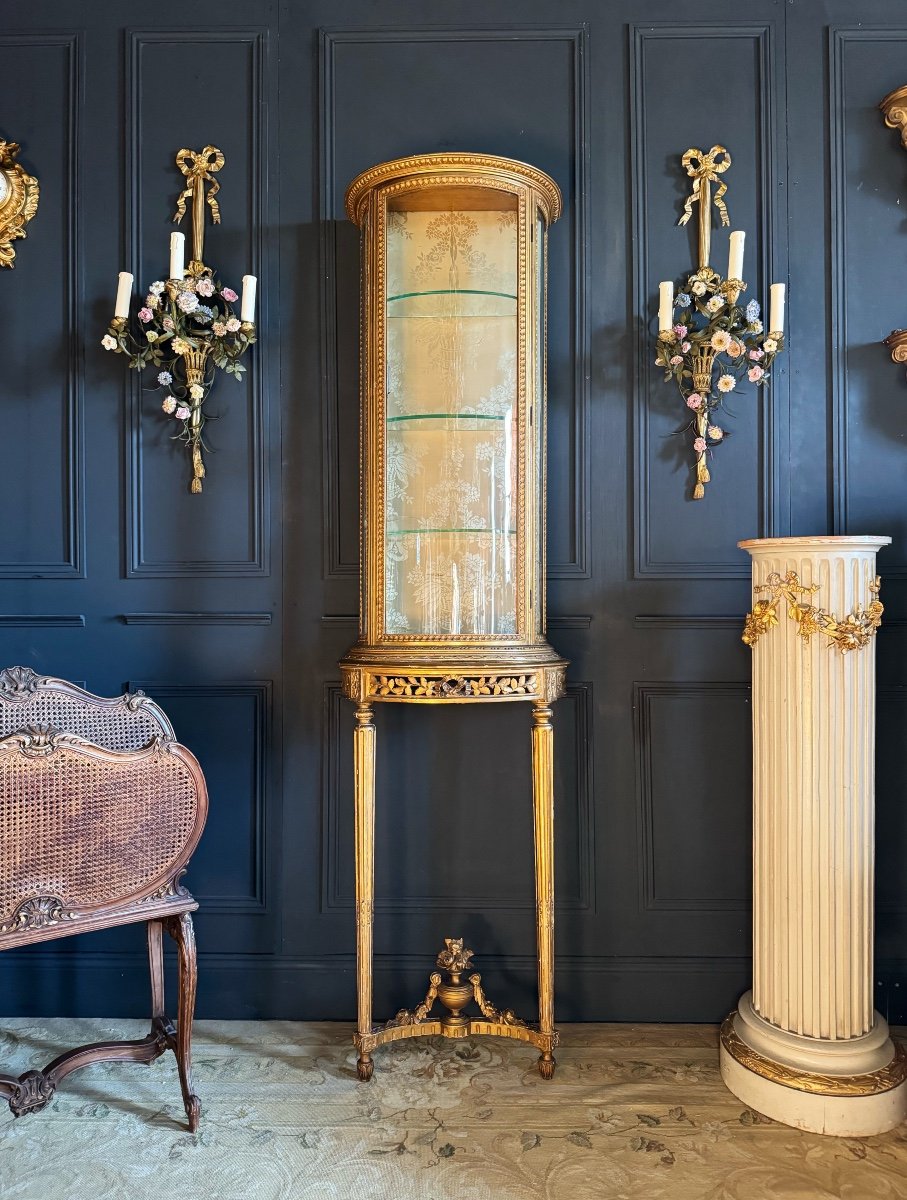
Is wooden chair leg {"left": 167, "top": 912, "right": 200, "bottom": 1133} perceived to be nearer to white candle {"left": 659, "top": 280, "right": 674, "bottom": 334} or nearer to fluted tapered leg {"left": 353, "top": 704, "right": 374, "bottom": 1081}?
fluted tapered leg {"left": 353, "top": 704, "right": 374, "bottom": 1081}

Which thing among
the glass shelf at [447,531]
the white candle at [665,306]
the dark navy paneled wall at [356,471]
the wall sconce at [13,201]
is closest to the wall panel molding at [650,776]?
the dark navy paneled wall at [356,471]

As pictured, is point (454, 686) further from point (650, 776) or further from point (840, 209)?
point (840, 209)

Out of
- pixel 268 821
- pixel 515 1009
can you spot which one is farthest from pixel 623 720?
pixel 268 821

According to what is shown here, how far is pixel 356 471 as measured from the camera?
2377 mm

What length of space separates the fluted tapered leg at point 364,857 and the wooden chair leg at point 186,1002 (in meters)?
0.41

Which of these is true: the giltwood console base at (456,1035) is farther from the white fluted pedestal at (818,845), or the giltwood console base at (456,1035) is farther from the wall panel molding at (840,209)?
the wall panel molding at (840,209)

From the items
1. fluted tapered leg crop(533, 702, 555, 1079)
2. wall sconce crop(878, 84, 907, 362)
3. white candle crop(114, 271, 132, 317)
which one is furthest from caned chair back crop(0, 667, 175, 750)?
wall sconce crop(878, 84, 907, 362)

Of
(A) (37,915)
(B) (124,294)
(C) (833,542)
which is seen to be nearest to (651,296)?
(C) (833,542)

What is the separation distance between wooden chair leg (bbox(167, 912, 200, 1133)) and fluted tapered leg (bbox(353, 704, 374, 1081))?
41cm

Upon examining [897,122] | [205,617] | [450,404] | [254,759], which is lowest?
[254,759]

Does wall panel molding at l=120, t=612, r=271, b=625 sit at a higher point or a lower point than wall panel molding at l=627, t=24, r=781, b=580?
lower

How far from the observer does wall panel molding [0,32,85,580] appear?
94.3 inches

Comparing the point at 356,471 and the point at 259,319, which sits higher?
the point at 259,319

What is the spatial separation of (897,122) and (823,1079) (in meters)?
2.57
